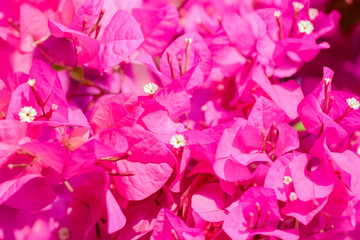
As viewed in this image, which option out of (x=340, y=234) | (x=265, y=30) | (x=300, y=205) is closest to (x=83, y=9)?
(x=265, y=30)

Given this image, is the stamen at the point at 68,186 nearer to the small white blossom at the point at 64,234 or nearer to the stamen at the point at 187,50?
the small white blossom at the point at 64,234

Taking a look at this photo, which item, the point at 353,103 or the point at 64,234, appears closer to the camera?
the point at 353,103

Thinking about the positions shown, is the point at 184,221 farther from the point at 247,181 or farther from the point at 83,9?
the point at 83,9

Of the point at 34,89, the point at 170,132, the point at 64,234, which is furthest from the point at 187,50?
the point at 64,234

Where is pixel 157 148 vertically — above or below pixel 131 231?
above

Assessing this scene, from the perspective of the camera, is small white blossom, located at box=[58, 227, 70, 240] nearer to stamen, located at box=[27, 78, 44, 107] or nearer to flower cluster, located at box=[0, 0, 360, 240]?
flower cluster, located at box=[0, 0, 360, 240]

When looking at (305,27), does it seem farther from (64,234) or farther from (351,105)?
(64,234)
